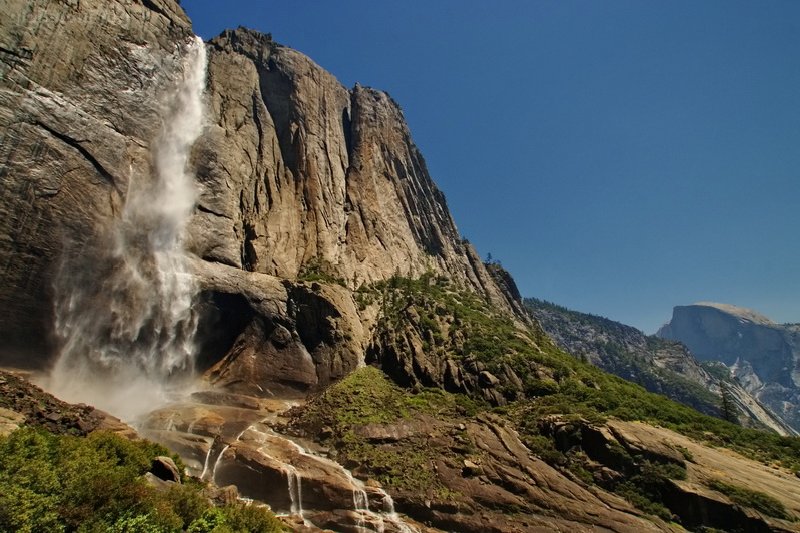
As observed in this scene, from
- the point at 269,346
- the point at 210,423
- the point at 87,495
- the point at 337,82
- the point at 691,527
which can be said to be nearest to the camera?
the point at 87,495

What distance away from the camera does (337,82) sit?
9381 cm

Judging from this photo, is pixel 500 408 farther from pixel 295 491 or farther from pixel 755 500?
pixel 295 491

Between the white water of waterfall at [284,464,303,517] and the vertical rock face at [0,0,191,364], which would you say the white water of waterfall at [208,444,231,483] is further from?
the vertical rock face at [0,0,191,364]

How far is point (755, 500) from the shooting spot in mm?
30984

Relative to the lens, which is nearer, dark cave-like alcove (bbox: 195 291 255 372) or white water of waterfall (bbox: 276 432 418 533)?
white water of waterfall (bbox: 276 432 418 533)

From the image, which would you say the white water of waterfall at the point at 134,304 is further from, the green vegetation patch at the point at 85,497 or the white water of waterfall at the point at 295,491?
the green vegetation patch at the point at 85,497

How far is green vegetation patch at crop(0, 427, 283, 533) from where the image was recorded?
17.8 meters

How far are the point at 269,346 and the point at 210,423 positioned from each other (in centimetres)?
1275

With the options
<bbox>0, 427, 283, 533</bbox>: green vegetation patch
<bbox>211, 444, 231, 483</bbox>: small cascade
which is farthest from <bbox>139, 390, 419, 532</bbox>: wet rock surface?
<bbox>0, 427, 283, 533</bbox>: green vegetation patch

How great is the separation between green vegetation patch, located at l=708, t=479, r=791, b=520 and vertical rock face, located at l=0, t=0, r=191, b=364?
172 feet

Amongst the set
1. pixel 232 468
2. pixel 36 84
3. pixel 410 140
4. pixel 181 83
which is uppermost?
pixel 410 140

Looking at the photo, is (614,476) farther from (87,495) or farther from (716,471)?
(87,495)

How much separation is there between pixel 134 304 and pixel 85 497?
1160 inches

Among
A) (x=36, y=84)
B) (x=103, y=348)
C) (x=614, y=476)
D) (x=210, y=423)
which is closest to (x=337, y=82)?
(x=36, y=84)
